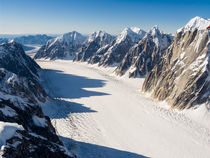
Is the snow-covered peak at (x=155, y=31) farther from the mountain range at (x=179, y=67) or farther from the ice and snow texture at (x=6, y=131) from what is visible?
the ice and snow texture at (x=6, y=131)

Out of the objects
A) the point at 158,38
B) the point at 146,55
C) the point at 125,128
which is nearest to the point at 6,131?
the point at 125,128

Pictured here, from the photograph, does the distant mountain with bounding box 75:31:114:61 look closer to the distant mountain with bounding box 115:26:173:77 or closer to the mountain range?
the distant mountain with bounding box 115:26:173:77

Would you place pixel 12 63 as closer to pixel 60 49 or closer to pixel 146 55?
pixel 146 55

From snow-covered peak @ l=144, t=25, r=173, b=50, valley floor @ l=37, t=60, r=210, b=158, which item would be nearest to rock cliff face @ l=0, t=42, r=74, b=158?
valley floor @ l=37, t=60, r=210, b=158

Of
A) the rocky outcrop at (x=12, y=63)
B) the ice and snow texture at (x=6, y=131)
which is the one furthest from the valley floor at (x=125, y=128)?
the rocky outcrop at (x=12, y=63)

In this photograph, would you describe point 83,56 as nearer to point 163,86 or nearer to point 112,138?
point 163,86

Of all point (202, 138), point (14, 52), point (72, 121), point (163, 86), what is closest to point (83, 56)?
point (14, 52)
